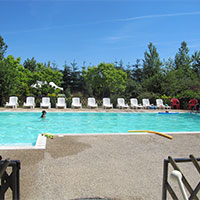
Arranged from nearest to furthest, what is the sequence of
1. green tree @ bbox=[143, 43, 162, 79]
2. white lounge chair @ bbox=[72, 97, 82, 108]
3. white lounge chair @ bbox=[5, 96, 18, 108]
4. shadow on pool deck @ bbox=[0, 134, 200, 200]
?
shadow on pool deck @ bbox=[0, 134, 200, 200]
white lounge chair @ bbox=[5, 96, 18, 108]
white lounge chair @ bbox=[72, 97, 82, 108]
green tree @ bbox=[143, 43, 162, 79]

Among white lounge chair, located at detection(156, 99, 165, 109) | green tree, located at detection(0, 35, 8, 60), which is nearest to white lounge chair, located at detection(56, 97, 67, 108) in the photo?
white lounge chair, located at detection(156, 99, 165, 109)

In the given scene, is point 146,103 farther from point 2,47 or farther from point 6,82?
point 2,47

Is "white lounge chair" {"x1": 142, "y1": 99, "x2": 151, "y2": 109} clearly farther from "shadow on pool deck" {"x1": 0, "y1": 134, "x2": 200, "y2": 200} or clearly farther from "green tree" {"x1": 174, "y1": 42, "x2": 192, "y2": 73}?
"green tree" {"x1": 174, "y1": 42, "x2": 192, "y2": 73}

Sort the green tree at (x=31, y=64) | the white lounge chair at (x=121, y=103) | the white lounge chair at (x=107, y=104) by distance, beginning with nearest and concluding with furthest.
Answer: the white lounge chair at (x=107, y=104) < the white lounge chair at (x=121, y=103) < the green tree at (x=31, y=64)

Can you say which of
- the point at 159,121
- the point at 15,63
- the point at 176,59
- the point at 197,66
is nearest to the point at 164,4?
the point at 159,121

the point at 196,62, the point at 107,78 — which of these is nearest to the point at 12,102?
the point at 107,78

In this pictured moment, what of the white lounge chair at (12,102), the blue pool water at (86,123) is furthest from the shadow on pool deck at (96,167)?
the white lounge chair at (12,102)

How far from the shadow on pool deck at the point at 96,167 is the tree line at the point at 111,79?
13099 mm

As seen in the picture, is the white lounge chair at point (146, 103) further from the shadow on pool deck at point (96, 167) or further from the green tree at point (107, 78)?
the shadow on pool deck at point (96, 167)

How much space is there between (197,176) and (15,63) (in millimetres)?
23518

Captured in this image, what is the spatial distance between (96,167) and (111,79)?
2113cm

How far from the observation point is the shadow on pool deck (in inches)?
136

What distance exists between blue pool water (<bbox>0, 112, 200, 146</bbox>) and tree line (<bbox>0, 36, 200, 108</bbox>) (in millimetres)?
3741

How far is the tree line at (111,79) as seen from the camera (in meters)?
19.0
